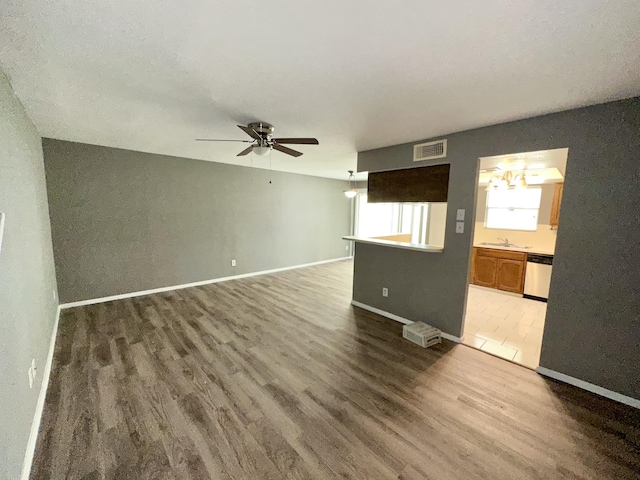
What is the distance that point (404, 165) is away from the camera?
349 cm

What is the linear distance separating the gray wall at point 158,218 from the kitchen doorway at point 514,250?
13.7 ft

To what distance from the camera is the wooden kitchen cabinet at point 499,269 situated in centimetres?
461

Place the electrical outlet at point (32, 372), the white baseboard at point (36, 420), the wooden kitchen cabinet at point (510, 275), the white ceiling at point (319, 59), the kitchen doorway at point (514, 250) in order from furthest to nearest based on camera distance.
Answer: the wooden kitchen cabinet at point (510, 275) < the kitchen doorway at point (514, 250) < the electrical outlet at point (32, 372) < the white baseboard at point (36, 420) < the white ceiling at point (319, 59)

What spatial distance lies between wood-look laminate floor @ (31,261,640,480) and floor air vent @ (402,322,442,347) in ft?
0.42

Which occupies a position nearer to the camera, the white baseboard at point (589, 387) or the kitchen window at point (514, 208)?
the white baseboard at point (589, 387)

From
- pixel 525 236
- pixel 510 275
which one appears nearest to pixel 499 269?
pixel 510 275

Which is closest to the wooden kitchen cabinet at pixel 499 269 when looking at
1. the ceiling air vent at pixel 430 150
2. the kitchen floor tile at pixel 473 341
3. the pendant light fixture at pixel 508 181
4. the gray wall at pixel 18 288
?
the pendant light fixture at pixel 508 181

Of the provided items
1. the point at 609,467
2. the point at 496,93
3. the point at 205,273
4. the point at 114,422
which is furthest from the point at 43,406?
the point at 496,93

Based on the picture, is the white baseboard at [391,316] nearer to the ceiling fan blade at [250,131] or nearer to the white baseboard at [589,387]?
the white baseboard at [589,387]

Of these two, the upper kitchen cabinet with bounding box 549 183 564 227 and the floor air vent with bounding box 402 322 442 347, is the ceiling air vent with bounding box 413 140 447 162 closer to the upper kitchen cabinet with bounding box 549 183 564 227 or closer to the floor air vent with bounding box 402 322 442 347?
the floor air vent with bounding box 402 322 442 347

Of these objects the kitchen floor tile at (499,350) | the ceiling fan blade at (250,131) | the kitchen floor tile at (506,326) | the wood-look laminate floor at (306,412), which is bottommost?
the wood-look laminate floor at (306,412)

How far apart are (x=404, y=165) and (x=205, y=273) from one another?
168 inches

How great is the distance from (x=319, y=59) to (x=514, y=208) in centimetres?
526

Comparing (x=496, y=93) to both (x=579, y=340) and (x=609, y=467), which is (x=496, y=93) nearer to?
(x=579, y=340)
